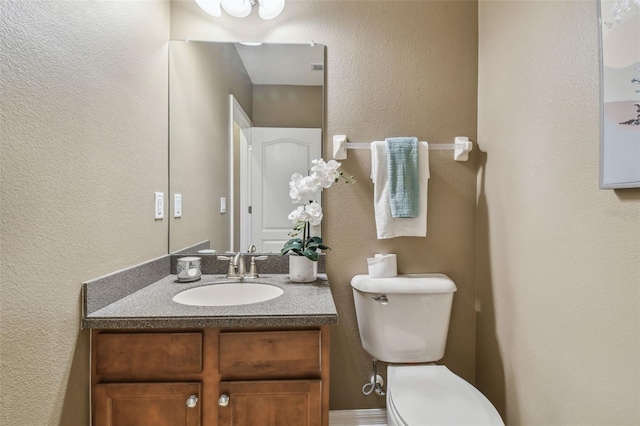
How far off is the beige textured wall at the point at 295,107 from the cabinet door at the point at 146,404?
1.16 m

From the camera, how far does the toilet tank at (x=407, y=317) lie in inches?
57.1

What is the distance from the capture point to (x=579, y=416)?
3.27 feet

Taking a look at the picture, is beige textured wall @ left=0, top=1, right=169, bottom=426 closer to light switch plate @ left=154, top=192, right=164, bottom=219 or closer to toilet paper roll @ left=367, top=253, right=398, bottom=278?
light switch plate @ left=154, top=192, right=164, bottom=219

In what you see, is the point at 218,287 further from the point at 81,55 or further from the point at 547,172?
the point at 547,172

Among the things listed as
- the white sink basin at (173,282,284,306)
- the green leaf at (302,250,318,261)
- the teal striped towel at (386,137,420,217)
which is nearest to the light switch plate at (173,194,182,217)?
the white sink basin at (173,282,284,306)

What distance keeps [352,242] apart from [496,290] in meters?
0.69

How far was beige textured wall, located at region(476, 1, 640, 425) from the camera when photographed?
89 centimetres

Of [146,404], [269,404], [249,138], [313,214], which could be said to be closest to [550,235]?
[313,214]

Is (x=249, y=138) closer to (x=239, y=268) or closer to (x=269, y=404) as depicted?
(x=239, y=268)

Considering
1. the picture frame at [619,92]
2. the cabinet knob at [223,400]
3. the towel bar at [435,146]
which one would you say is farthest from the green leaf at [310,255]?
the picture frame at [619,92]

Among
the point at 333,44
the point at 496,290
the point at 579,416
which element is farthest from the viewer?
the point at 333,44

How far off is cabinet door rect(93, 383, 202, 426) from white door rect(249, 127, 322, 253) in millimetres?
731

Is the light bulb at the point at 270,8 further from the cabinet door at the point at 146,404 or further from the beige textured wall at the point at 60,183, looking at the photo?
the cabinet door at the point at 146,404

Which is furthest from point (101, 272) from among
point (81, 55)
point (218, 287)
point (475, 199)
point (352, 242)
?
point (475, 199)
